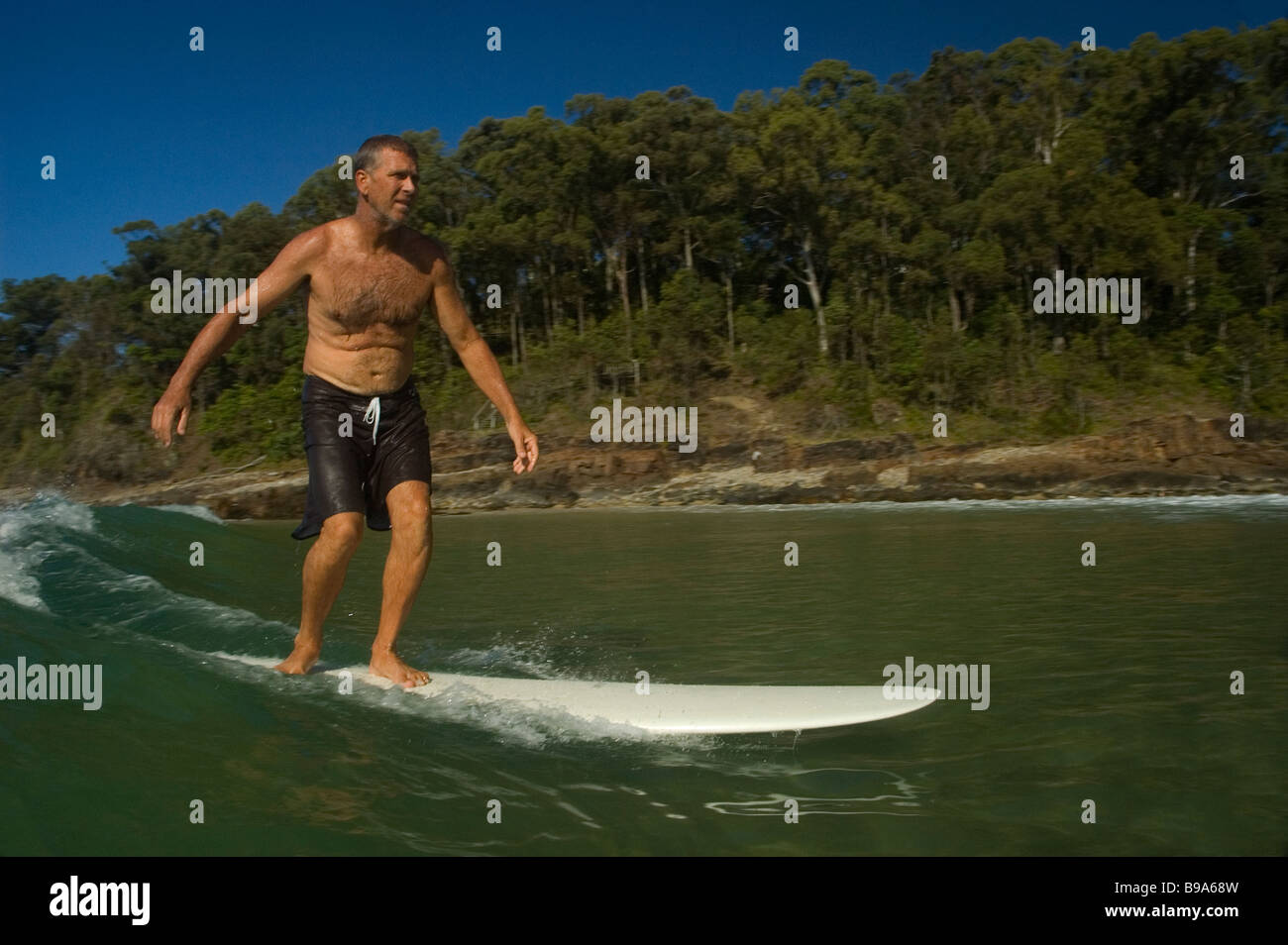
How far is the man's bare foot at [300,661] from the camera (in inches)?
178

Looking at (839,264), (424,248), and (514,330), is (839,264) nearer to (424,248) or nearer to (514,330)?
(514,330)

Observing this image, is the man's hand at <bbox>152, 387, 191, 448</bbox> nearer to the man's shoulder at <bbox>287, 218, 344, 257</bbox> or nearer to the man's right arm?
the man's right arm

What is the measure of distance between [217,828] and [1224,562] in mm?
9169

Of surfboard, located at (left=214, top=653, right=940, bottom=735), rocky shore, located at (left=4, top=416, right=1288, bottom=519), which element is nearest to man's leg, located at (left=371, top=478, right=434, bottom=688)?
surfboard, located at (left=214, top=653, right=940, bottom=735)

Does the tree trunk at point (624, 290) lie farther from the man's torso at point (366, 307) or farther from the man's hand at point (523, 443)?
the man's torso at point (366, 307)

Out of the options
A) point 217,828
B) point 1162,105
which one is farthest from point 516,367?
point 217,828

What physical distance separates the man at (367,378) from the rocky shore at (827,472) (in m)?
20.6

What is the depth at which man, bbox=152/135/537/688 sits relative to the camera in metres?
4.14

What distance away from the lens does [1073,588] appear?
Answer: 7801 mm

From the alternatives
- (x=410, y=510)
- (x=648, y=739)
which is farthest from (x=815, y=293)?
(x=648, y=739)

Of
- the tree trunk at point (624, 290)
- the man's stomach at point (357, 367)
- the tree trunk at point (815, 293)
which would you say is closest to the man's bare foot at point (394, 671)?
the man's stomach at point (357, 367)

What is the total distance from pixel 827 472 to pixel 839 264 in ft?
40.1

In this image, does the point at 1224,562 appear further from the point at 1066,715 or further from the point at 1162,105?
the point at 1162,105

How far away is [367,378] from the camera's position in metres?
4.41
